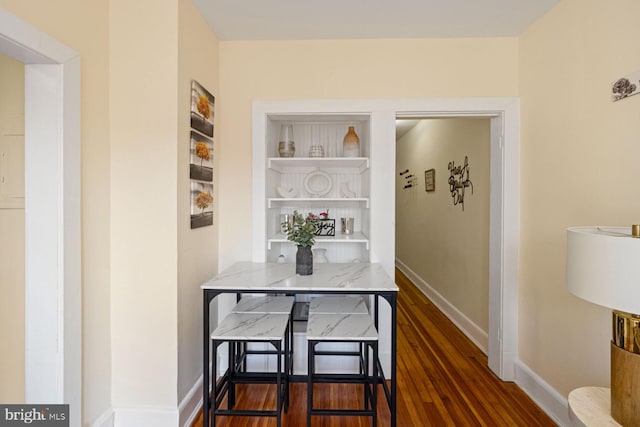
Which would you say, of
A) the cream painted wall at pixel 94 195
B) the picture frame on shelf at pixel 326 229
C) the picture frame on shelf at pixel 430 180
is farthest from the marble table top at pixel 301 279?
the picture frame on shelf at pixel 430 180

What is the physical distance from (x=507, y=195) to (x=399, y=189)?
3.91 meters

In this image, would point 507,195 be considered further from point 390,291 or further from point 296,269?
point 296,269

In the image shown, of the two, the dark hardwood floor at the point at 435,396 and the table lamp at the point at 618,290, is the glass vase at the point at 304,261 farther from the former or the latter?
the table lamp at the point at 618,290

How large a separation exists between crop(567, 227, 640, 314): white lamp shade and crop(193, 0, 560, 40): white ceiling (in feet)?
5.60

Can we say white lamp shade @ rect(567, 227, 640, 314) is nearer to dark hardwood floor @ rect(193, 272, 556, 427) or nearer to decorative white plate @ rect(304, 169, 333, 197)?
dark hardwood floor @ rect(193, 272, 556, 427)

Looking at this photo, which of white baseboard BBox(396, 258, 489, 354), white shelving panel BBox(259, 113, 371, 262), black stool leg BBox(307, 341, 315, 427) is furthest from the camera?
white baseboard BBox(396, 258, 489, 354)

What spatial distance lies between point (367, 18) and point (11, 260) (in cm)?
250

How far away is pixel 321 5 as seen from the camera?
77.5 inches

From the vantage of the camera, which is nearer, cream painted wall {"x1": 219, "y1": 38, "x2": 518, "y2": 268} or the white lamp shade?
the white lamp shade

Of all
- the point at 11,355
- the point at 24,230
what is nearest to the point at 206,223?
the point at 24,230

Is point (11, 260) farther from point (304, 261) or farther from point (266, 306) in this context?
point (304, 261)

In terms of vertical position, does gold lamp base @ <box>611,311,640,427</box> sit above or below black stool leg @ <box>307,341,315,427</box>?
above

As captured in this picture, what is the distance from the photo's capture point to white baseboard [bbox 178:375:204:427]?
1831 mm

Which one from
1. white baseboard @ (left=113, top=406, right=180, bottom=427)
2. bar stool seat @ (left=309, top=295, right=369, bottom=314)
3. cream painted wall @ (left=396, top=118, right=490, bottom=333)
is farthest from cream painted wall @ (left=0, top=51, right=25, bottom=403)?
cream painted wall @ (left=396, top=118, right=490, bottom=333)
